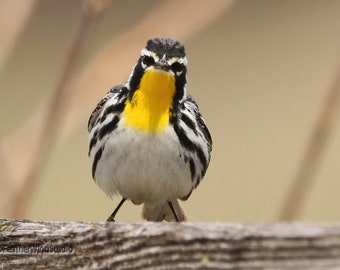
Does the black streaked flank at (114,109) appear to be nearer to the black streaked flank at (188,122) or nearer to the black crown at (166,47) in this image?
the black streaked flank at (188,122)

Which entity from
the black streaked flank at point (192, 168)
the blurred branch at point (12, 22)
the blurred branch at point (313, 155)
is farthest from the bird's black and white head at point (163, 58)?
the blurred branch at point (313, 155)

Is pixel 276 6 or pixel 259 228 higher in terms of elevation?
pixel 259 228

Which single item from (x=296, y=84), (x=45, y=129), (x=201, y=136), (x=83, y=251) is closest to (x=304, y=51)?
(x=296, y=84)

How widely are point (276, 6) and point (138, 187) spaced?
3.76 meters

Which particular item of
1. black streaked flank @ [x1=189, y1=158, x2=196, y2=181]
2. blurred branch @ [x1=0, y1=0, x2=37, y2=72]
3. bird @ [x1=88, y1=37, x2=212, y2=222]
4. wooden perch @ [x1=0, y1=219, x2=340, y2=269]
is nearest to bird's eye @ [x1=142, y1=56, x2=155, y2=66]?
bird @ [x1=88, y1=37, x2=212, y2=222]

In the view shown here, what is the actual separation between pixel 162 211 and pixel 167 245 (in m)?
1.82

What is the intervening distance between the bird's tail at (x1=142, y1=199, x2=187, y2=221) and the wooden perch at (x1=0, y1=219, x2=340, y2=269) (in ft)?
5.33

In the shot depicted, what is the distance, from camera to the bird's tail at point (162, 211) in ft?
12.2

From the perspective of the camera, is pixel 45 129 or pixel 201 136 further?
pixel 201 136

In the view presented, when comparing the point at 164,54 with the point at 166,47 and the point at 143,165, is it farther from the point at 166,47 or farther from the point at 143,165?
the point at 143,165

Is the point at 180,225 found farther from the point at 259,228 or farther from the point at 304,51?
the point at 304,51

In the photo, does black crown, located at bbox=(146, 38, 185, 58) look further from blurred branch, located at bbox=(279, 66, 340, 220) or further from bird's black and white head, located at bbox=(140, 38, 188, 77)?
blurred branch, located at bbox=(279, 66, 340, 220)

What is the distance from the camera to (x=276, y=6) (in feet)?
23.1

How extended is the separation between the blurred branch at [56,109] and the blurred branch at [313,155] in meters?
0.51
